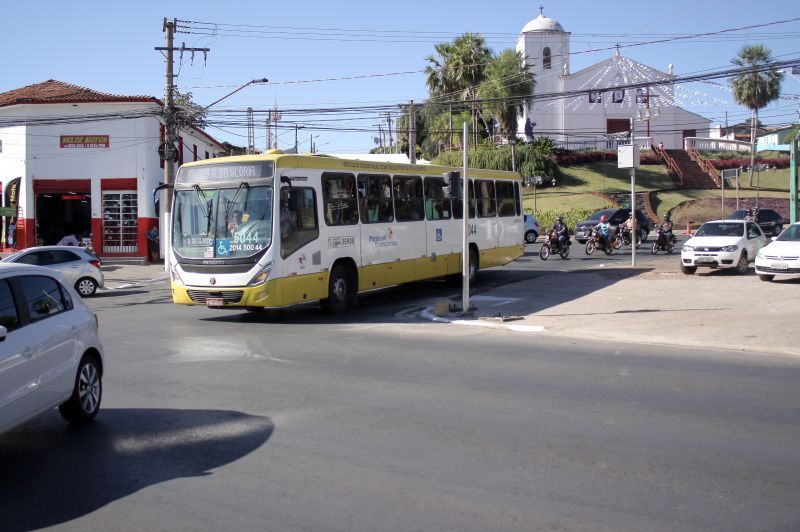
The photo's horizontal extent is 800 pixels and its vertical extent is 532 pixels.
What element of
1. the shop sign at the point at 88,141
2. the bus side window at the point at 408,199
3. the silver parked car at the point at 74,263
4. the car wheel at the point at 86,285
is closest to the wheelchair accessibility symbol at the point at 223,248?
the bus side window at the point at 408,199

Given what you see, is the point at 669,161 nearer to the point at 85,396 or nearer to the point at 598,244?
the point at 598,244

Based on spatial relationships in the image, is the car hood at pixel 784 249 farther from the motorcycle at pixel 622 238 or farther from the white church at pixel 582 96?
the white church at pixel 582 96

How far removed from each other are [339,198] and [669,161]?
55127mm

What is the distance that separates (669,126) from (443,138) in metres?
21.7

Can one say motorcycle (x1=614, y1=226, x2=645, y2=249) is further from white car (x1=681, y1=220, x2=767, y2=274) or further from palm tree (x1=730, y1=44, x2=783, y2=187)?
palm tree (x1=730, y1=44, x2=783, y2=187)

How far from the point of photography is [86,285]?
75.2ft

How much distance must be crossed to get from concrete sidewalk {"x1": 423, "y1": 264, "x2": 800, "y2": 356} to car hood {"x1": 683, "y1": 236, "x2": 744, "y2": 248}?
92 centimetres

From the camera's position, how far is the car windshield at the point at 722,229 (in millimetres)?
23516

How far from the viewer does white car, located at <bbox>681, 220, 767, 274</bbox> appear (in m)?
22.5

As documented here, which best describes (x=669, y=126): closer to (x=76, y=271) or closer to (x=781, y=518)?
(x=76, y=271)

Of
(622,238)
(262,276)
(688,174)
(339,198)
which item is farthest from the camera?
(688,174)

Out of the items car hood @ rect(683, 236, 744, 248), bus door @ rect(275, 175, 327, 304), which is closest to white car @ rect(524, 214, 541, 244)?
car hood @ rect(683, 236, 744, 248)

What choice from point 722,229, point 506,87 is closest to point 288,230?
point 722,229

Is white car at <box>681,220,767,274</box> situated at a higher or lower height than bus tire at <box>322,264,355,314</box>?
higher
